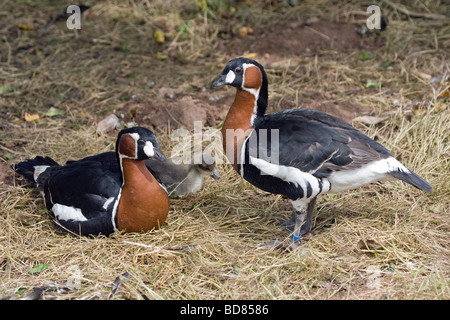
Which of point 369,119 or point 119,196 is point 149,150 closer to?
point 119,196

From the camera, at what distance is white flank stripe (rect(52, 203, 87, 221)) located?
13.8 ft

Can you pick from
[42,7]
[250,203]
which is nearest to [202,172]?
[250,203]

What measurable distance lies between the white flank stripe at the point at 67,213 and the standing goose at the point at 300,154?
1192 millimetres

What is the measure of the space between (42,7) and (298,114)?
5368 mm

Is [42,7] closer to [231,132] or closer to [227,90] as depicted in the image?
[227,90]

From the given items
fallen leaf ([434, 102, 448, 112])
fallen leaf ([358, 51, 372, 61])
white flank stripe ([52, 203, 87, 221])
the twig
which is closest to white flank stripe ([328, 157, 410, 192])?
fallen leaf ([434, 102, 448, 112])

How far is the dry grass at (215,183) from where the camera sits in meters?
3.65

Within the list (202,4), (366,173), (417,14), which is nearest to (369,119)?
(366,173)

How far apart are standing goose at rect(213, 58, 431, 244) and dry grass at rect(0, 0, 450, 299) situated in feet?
1.33

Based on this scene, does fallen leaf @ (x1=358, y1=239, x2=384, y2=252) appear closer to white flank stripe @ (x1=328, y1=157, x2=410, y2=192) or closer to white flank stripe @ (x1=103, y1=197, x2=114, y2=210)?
white flank stripe @ (x1=328, y1=157, x2=410, y2=192)

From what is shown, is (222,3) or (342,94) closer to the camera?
(342,94)

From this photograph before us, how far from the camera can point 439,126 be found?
5094mm
